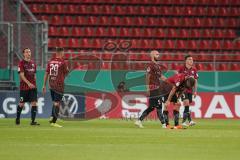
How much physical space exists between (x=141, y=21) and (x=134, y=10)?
1.98ft

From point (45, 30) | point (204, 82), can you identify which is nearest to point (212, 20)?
point (204, 82)

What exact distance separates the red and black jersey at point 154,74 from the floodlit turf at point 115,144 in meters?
1.56

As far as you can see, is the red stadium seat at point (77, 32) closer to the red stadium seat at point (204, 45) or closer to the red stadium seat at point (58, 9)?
the red stadium seat at point (58, 9)

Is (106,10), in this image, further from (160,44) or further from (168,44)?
(168,44)

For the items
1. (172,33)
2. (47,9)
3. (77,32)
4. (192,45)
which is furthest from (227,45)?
(47,9)

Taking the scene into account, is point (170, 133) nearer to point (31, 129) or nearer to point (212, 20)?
point (31, 129)

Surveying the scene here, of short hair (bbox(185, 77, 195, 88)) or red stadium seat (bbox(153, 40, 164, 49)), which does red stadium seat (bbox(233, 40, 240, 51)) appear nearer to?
red stadium seat (bbox(153, 40, 164, 49))

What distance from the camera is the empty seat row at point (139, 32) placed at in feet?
103

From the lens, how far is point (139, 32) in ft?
105

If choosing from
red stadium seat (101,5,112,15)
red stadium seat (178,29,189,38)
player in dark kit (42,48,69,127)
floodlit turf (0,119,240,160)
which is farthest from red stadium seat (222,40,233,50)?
floodlit turf (0,119,240,160)

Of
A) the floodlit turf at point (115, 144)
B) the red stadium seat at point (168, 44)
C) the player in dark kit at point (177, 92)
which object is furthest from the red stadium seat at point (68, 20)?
the floodlit turf at point (115, 144)

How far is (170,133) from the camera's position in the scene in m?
17.8

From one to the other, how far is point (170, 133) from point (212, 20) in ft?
51.7

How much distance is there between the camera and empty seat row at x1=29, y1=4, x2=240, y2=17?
31828 millimetres
